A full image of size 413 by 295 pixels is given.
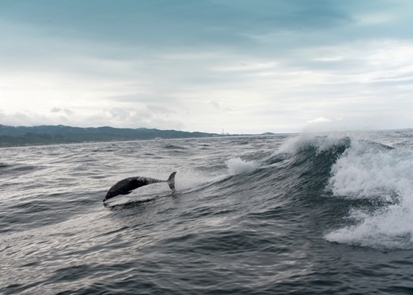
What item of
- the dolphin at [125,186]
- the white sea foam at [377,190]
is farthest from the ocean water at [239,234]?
the dolphin at [125,186]

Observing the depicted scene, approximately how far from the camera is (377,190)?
11.3 m

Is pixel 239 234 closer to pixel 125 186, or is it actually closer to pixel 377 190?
pixel 377 190

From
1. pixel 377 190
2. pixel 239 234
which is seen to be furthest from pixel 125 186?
pixel 377 190

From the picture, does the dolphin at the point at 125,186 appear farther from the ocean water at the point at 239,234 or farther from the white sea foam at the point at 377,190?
the white sea foam at the point at 377,190

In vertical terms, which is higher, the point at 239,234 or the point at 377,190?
the point at 377,190

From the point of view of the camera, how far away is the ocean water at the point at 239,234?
6684mm

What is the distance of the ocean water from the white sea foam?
4cm

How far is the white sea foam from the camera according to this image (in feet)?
26.8

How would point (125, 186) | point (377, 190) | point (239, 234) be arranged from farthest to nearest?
point (125, 186)
point (377, 190)
point (239, 234)

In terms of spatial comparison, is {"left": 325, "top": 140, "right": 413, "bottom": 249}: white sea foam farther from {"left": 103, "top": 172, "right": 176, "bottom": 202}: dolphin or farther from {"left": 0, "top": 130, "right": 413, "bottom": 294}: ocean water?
{"left": 103, "top": 172, "right": 176, "bottom": 202}: dolphin

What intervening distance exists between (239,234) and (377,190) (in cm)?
529

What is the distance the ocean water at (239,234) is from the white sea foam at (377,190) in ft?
0.12

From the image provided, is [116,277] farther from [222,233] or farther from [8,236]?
[8,236]

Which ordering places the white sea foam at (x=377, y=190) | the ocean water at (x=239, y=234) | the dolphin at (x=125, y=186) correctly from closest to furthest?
1. the ocean water at (x=239, y=234)
2. the white sea foam at (x=377, y=190)
3. the dolphin at (x=125, y=186)
